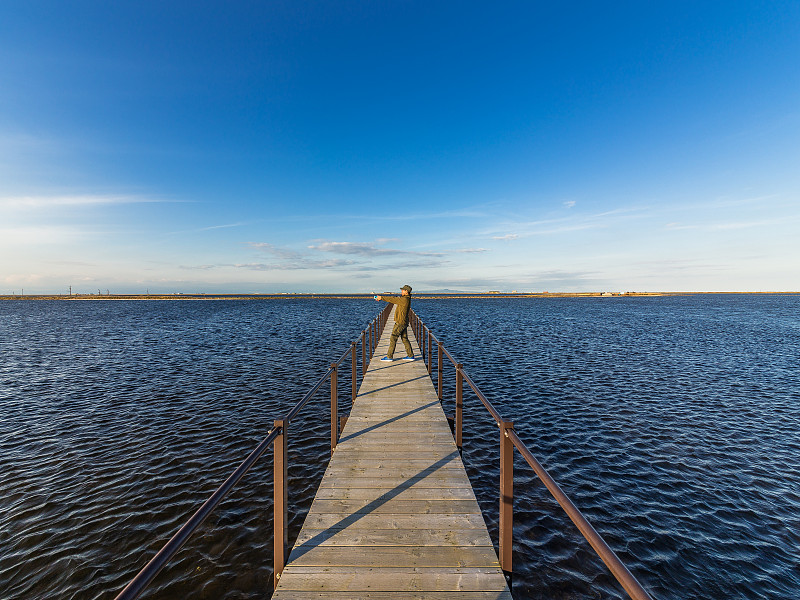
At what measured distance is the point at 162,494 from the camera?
674cm

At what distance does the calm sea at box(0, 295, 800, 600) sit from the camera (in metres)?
5.00

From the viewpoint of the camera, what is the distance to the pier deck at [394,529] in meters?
3.21

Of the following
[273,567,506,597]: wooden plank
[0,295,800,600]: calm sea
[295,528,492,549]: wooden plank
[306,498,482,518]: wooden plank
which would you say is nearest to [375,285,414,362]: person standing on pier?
[0,295,800,600]: calm sea

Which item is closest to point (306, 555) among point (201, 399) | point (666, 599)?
point (666, 599)

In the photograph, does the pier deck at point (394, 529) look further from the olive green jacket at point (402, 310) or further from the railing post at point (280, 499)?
the olive green jacket at point (402, 310)

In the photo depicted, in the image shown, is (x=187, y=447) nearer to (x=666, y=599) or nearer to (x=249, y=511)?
(x=249, y=511)

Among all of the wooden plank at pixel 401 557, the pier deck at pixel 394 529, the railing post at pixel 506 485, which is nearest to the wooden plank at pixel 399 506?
the pier deck at pixel 394 529

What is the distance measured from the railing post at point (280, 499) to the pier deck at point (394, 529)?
0.48ft

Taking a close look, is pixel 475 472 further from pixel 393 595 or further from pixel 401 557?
pixel 393 595

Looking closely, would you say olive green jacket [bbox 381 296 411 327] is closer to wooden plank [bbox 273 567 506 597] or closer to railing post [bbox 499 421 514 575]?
railing post [bbox 499 421 514 575]

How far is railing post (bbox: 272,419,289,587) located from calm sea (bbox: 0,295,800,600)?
1.78 meters

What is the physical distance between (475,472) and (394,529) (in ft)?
13.2

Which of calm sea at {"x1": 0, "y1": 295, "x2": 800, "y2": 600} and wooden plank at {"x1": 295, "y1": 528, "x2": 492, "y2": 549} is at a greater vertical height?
wooden plank at {"x1": 295, "y1": 528, "x2": 492, "y2": 549}

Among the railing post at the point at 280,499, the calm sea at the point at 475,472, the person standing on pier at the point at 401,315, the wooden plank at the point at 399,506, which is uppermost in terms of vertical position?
the person standing on pier at the point at 401,315
